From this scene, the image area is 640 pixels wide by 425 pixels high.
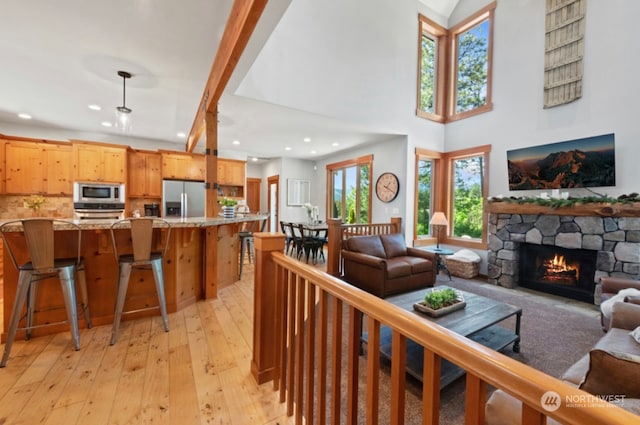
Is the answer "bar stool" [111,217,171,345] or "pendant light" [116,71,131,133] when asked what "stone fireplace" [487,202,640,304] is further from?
"pendant light" [116,71,131,133]

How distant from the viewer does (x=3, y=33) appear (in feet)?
7.70

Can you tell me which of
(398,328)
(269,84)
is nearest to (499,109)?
(269,84)

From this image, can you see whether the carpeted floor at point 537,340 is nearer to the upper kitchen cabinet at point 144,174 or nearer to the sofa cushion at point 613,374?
the sofa cushion at point 613,374

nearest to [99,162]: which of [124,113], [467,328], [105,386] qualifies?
[124,113]

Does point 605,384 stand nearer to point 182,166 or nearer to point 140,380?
point 140,380

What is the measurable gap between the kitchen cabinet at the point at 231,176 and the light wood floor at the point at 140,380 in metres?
4.53

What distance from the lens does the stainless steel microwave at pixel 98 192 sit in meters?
4.86

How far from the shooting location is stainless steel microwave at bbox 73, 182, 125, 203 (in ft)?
15.9

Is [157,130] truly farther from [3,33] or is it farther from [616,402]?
[616,402]

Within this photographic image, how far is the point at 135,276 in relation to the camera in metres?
2.63

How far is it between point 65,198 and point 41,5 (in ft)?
14.2

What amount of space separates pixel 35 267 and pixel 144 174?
164 inches

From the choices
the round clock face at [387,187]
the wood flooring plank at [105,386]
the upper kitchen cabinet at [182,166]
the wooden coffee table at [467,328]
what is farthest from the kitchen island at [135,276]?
the upper kitchen cabinet at [182,166]

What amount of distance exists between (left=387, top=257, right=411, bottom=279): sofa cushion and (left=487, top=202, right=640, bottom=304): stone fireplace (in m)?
1.88
